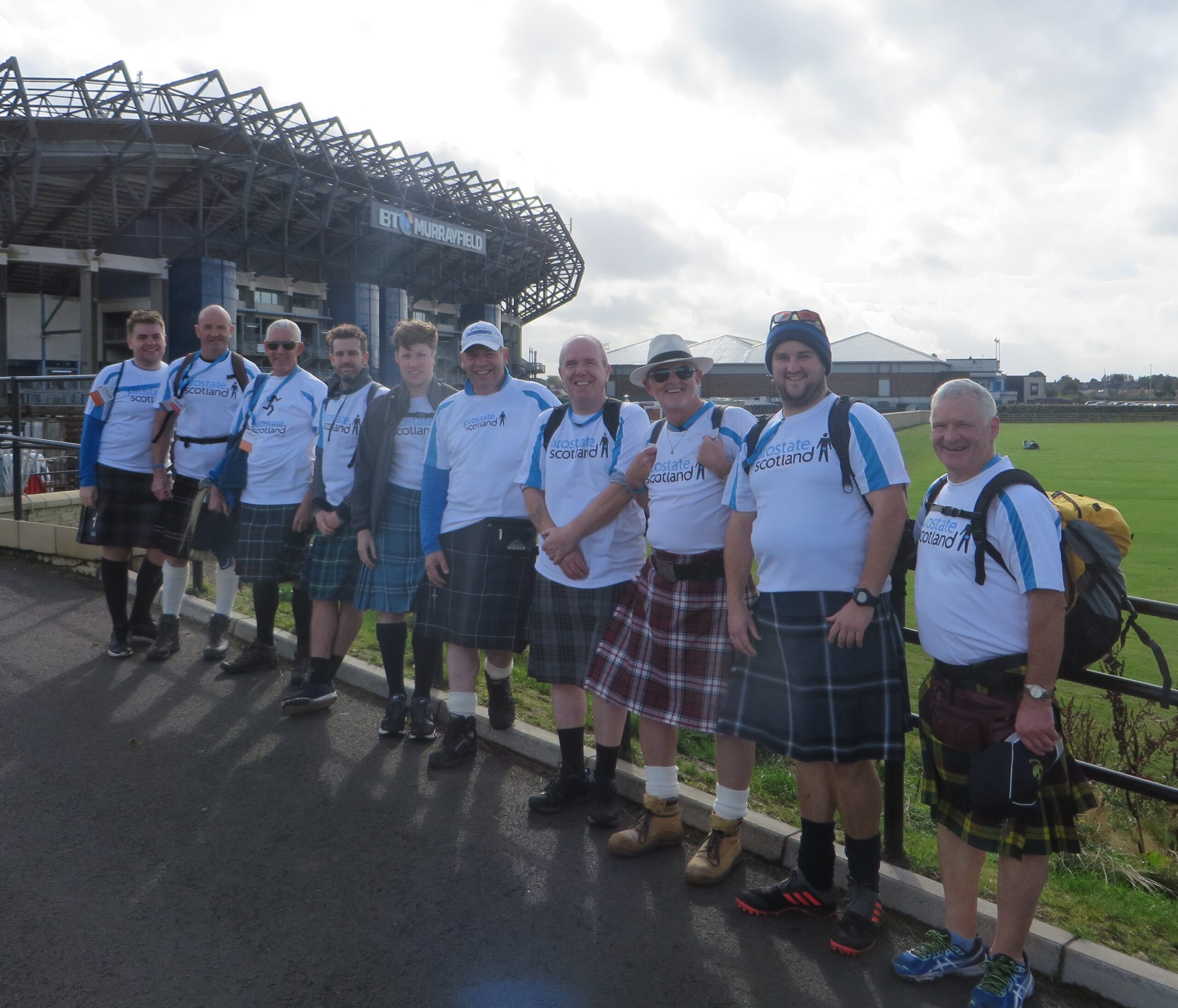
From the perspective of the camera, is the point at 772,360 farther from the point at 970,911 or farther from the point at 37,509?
the point at 37,509

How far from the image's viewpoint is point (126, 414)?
615cm

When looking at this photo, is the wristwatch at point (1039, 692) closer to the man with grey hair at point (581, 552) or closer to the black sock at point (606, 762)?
the man with grey hair at point (581, 552)

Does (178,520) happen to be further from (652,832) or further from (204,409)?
(652,832)

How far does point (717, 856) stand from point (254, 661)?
3457mm

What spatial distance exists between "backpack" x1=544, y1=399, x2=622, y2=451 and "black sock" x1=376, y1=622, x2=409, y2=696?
1500mm

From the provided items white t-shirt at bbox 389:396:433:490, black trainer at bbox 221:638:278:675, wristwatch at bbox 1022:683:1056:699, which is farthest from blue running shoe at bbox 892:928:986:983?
black trainer at bbox 221:638:278:675

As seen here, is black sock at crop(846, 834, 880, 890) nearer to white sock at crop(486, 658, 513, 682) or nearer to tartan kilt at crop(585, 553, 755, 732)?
tartan kilt at crop(585, 553, 755, 732)

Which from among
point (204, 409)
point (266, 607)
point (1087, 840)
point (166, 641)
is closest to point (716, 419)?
point (1087, 840)

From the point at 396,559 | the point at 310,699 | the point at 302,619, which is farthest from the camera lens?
the point at 302,619

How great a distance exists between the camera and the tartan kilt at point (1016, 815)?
2.59 meters

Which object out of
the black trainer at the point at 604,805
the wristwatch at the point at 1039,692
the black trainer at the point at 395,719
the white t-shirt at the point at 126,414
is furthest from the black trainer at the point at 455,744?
the white t-shirt at the point at 126,414

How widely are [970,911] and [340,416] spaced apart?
151 inches

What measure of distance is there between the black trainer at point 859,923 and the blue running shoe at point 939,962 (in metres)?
0.12

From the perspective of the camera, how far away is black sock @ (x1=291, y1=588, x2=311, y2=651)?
5.61m
